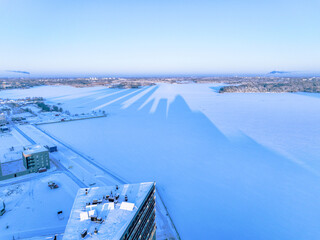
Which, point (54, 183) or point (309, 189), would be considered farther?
point (54, 183)

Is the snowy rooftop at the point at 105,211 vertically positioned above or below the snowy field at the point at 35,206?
above

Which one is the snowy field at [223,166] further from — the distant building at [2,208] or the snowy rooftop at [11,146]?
the distant building at [2,208]

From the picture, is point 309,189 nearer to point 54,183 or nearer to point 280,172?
point 280,172

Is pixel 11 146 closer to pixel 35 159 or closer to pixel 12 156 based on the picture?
pixel 12 156

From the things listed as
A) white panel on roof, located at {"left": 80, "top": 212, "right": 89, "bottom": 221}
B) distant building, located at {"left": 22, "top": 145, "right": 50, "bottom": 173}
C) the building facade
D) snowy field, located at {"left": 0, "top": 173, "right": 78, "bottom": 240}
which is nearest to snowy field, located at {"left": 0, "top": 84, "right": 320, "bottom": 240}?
the building facade

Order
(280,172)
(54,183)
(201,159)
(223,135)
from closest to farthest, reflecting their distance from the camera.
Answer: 1. (54,183)
2. (280,172)
3. (201,159)
4. (223,135)

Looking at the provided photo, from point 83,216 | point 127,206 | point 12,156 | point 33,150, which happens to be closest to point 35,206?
point 33,150

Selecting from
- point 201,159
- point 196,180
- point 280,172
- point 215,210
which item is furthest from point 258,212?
point 201,159

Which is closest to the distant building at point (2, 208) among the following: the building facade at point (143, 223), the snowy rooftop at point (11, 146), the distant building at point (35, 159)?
the distant building at point (35, 159)
